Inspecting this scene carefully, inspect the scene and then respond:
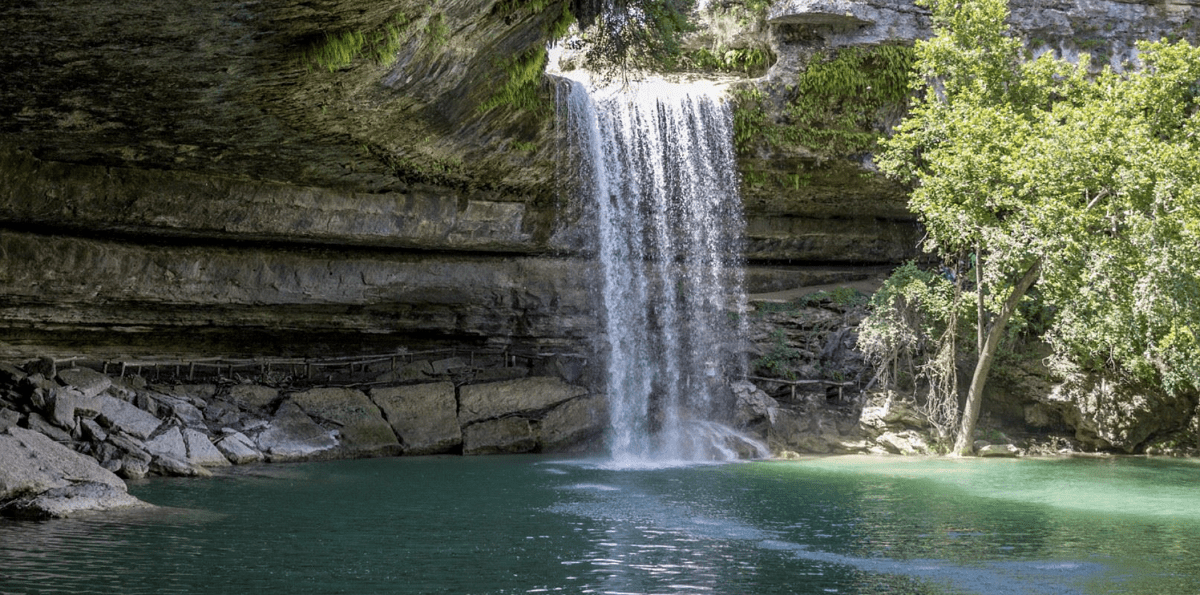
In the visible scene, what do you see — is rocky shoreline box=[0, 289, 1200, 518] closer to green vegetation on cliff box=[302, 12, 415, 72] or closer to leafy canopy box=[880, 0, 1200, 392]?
leafy canopy box=[880, 0, 1200, 392]

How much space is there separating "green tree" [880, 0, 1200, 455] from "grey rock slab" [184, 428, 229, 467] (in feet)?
41.6

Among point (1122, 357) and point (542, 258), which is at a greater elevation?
point (542, 258)

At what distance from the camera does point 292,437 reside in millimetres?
18828

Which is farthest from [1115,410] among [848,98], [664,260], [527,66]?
[527,66]

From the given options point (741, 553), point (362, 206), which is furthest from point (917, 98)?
point (741, 553)

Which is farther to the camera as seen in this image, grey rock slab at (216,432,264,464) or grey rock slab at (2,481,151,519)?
grey rock slab at (216,432,264,464)

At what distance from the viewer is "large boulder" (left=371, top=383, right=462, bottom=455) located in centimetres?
1991

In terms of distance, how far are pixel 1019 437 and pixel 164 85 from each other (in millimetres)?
16253

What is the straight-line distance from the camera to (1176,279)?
15.8 meters

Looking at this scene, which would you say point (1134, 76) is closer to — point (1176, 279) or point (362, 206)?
point (1176, 279)

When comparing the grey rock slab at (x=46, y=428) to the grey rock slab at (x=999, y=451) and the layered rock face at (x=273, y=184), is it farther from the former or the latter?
the grey rock slab at (x=999, y=451)

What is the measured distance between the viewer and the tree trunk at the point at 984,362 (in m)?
18.1

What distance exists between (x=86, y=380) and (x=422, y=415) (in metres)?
5.91

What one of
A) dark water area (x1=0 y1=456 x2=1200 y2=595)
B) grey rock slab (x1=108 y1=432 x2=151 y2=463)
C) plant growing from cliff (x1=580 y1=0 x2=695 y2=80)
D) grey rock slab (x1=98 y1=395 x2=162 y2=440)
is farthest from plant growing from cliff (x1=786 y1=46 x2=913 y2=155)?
grey rock slab (x1=108 y1=432 x2=151 y2=463)
